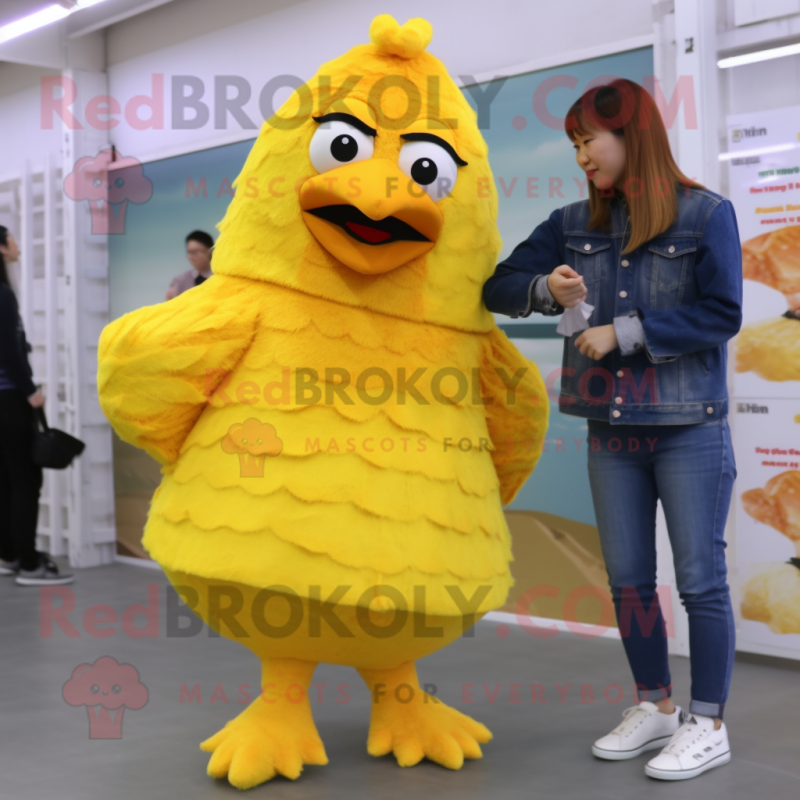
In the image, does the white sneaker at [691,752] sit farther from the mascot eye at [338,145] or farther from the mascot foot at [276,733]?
the mascot eye at [338,145]

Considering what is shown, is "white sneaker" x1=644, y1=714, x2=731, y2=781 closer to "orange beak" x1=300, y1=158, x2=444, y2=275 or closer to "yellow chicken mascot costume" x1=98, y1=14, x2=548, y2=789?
"yellow chicken mascot costume" x1=98, y1=14, x2=548, y2=789

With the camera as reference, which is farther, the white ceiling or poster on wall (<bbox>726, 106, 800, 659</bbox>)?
the white ceiling

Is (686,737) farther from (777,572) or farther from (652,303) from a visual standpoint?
(777,572)

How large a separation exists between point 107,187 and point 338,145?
9.88ft

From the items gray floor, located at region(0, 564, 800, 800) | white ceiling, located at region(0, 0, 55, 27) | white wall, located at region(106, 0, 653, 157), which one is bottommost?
gray floor, located at region(0, 564, 800, 800)

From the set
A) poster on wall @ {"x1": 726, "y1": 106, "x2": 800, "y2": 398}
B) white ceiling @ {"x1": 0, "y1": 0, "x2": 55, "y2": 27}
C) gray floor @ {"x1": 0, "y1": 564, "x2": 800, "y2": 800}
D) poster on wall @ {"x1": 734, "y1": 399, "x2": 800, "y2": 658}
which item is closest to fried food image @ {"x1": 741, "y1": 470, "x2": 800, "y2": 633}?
poster on wall @ {"x1": 734, "y1": 399, "x2": 800, "y2": 658}

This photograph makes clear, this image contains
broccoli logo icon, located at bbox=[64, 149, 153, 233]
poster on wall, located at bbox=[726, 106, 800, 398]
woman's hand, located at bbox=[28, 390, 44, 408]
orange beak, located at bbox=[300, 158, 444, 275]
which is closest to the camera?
orange beak, located at bbox=[300, 158, 444, 275]

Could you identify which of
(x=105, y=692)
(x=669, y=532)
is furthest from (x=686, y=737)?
(x=105, y=692)

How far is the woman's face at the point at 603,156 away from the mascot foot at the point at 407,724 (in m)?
1.01

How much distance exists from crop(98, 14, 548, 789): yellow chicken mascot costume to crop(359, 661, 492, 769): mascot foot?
16cm

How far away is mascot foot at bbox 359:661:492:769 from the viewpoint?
1924 millimetres

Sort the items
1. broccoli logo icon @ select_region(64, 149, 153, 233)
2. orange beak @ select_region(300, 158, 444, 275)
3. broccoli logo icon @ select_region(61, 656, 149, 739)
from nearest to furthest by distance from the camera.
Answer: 1. orange beak @ select_region(300, 158, 444, 275)
2. broccoli logo icon @ select_region(61, 656, 149, 739)
3. broccoli logo icon @ select_region(64, 149, 153, 233)

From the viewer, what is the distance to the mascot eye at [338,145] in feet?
5.57

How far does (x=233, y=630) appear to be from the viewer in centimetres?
178
